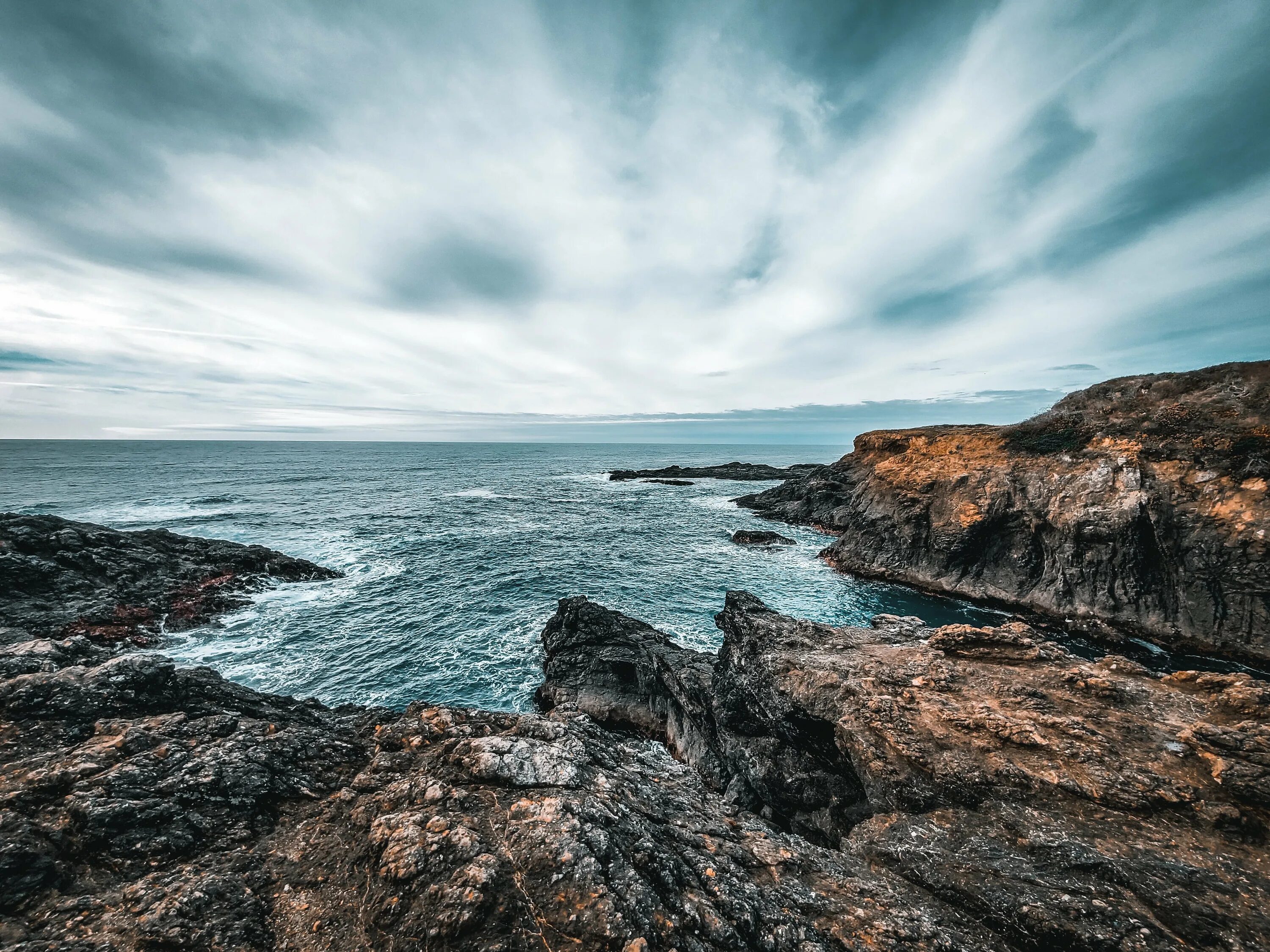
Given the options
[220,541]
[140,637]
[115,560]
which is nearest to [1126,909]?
[140,637]

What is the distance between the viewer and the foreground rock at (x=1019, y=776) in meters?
6.84

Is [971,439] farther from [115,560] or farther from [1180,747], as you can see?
[115,560]

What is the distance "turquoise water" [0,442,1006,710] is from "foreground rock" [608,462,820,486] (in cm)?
1466

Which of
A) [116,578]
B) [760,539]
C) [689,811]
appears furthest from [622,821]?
[760,539]

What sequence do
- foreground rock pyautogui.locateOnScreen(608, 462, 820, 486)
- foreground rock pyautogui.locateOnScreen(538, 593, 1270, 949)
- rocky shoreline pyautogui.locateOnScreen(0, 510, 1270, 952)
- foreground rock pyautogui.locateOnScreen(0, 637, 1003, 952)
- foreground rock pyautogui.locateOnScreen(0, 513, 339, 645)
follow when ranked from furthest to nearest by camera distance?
foreground rock pyautogui.locateOnScreen(608, 462, 820, 486)
foreground rock pyautogui.locateOnScreen(0, 513, 339, 645)
foreground rock pyautogui.locateOnScreen(538, 593, 1270, 949)
rocky shoreline pyautogui.locateOnScreen(0, 510, 1270, 952)
foreground rock pyautogui.locateOnScreen(0, 637, 1003, 952)

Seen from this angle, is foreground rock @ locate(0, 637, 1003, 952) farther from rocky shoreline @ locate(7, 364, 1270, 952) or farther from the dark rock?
the dark rock

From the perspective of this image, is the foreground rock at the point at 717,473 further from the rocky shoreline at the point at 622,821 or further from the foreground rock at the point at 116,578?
the rocky shoreline at the point at 622,821

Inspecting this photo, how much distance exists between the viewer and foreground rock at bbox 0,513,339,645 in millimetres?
24781

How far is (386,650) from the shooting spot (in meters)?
25.9

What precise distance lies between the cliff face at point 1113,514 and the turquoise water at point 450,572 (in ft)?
14.1

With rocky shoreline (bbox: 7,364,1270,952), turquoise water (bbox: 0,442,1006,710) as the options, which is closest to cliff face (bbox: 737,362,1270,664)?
turquoise water (bbox: 0,442,1006,710)

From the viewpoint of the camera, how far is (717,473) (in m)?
116

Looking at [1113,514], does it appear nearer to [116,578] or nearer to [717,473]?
[116,578]

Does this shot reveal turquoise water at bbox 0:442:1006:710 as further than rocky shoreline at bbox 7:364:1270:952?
Yes
